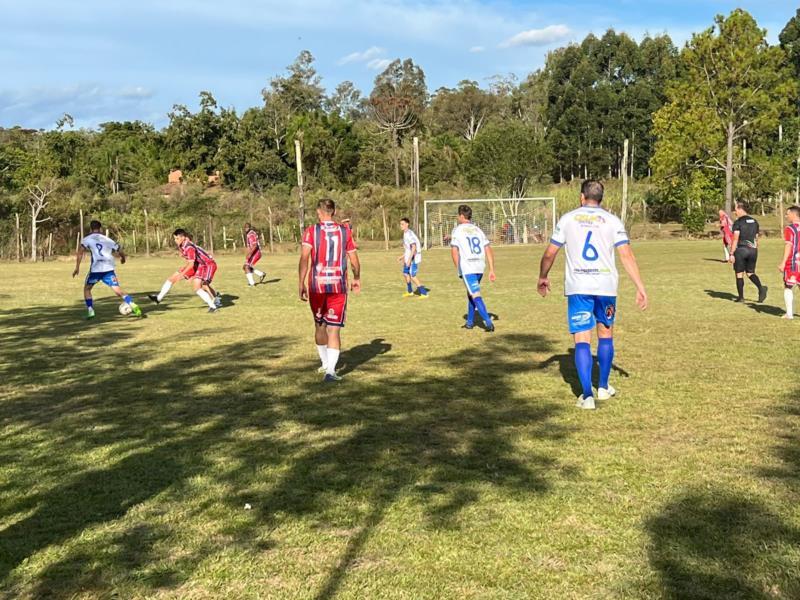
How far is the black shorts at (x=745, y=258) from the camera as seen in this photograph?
14445mm

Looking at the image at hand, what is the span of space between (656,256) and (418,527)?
2816cm

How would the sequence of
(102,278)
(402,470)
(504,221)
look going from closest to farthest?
(402,470) → (102,278) → (504,221)

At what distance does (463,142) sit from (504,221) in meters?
28.2

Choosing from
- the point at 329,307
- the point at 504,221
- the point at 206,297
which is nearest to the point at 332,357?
the point at 329,307

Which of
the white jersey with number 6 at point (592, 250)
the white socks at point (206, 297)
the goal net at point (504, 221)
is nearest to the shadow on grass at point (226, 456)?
the white jersey with number 6 at point (592, 250)

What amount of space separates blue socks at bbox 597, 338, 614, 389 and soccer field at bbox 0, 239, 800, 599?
0.27m

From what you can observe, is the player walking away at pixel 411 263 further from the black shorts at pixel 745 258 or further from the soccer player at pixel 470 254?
the black shorts at pixel 745 258

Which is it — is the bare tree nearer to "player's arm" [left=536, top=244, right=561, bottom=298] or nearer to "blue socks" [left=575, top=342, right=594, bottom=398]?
"player's arm" [left=536, top=244, right=561, bottom=298]

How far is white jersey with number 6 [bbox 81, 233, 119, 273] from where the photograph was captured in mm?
14078

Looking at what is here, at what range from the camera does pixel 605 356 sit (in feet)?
23.5

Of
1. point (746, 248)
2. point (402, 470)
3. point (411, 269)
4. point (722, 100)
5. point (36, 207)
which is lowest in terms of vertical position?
point (402, 470)

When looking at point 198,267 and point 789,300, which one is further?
point 198,267

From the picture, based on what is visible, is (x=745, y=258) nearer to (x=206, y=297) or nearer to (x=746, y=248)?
(x=746, y=248)

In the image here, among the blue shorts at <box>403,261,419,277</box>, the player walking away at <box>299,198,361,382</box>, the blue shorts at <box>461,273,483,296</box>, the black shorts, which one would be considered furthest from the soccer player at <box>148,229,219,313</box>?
the black shorts
